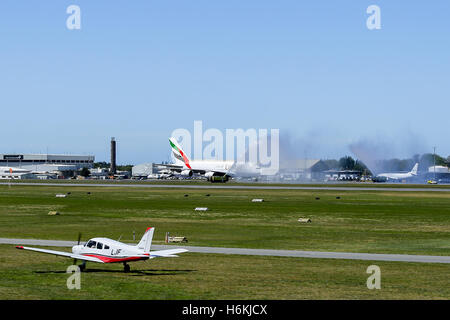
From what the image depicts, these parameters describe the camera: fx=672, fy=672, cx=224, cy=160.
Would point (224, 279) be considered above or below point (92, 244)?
below

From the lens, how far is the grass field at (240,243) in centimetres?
3559

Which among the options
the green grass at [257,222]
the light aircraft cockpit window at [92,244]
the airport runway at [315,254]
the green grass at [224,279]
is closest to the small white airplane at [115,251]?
the light aircraft cockpit window at [92,244]

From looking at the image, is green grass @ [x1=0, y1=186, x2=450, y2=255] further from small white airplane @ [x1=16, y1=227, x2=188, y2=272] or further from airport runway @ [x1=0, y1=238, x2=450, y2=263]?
small white airplane @ [x1=16, y1=227, x2=188, y2=272]

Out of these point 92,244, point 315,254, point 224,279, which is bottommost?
point 315,254

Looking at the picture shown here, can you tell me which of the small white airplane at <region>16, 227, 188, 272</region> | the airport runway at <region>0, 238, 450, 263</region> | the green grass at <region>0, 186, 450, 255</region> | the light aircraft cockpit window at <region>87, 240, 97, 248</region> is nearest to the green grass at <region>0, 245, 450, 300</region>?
the small white airplane at <region>16, 227, 188, 272</region>

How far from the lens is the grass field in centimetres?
3559

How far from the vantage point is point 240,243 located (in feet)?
191

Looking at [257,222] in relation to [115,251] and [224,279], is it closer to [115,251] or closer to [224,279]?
[224,279]

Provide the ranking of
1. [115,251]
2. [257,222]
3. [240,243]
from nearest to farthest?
[115,251] < [240,243] < [257,222]

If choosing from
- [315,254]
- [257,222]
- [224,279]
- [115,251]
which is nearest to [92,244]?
[115,251]

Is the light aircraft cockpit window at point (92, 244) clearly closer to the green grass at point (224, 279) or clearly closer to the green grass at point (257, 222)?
the green grass at point (224, 279)

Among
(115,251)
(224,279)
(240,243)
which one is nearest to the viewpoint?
(115,251)
